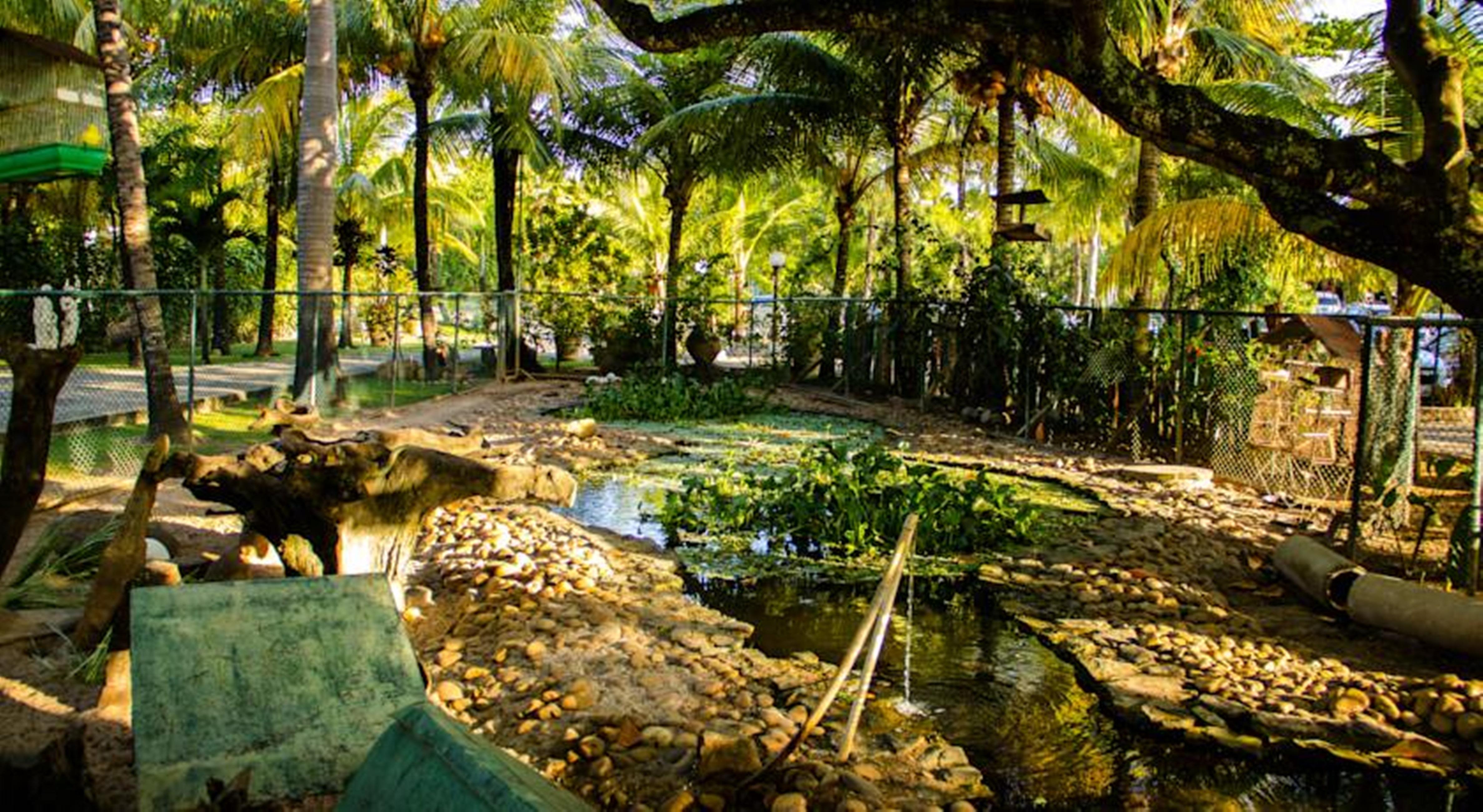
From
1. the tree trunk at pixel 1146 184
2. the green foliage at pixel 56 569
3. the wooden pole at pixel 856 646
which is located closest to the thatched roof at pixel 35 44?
the green foliage at pixel 56 569

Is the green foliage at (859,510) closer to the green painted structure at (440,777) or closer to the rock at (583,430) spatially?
the rock at (583,430)

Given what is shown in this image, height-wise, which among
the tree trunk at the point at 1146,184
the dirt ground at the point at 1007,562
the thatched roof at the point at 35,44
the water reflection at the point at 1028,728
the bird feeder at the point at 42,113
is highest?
the tree trunk at the point at 1146,184

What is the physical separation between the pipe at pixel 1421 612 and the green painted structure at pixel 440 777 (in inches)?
192

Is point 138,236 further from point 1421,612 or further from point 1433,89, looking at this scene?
point 1421,612

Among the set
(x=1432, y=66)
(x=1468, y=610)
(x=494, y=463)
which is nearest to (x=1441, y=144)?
(x=1432, y=66)

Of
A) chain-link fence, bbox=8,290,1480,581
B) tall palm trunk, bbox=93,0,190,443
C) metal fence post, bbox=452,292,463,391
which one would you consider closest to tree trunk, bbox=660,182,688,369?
chain-link fence, bbox=8,290,1480,581

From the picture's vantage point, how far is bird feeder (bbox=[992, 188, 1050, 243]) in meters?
13.1

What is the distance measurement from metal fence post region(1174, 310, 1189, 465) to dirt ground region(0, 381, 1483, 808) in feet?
2.28

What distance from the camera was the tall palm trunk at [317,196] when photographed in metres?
12.8

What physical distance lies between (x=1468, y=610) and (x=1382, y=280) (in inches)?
444

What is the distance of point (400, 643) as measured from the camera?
142 inches

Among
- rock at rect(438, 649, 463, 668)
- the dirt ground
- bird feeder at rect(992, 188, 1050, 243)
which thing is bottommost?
rock at rect(438, 649, 463, 668)

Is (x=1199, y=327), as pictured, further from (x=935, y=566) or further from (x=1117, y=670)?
(x=1117, y=670)

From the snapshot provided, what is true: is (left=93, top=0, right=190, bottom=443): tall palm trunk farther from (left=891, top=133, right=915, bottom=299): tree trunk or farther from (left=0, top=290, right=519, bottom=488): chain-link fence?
(left=891, top=133, right=915, bottom=299): tree trunk
